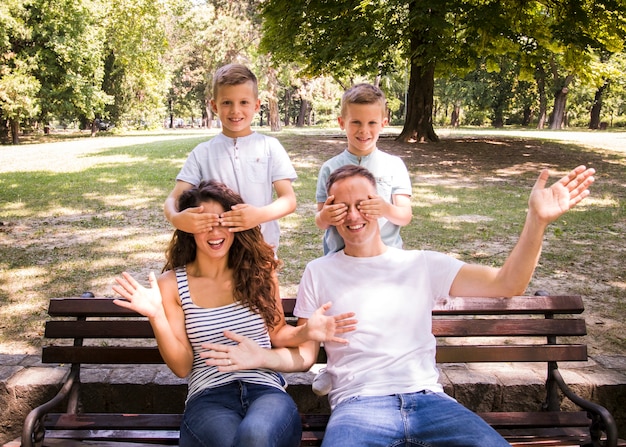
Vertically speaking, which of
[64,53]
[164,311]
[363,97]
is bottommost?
[164,311]

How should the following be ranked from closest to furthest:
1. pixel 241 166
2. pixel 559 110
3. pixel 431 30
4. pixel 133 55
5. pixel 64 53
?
1. pixel 241 166
2. pixel 431 30
3. pixel 64 53
4. pixel 133 55
5. pixel 559 110

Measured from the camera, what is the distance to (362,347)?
97.3 inches

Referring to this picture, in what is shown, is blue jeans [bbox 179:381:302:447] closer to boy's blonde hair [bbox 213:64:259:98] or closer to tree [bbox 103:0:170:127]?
boy's blonde hair [bbox 213:64:259:98]

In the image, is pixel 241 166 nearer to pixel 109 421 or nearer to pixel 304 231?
pixel 109 421

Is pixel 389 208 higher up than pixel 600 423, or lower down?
higher up

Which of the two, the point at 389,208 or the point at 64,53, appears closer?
the point at 389,208

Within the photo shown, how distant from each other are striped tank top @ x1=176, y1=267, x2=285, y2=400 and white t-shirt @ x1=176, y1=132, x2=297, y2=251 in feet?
2.44

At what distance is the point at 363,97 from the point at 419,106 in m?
15.3

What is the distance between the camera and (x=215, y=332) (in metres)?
2.51

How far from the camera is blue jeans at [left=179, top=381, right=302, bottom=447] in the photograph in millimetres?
2145

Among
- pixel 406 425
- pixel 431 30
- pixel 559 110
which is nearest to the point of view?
pixel 406 425

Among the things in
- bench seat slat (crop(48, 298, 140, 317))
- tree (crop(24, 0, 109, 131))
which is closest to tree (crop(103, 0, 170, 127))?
tree (crop(24, 0, 109, 131))

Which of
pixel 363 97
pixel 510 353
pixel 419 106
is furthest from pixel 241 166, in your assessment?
pixel 419 106

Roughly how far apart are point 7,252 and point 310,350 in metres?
5.62
